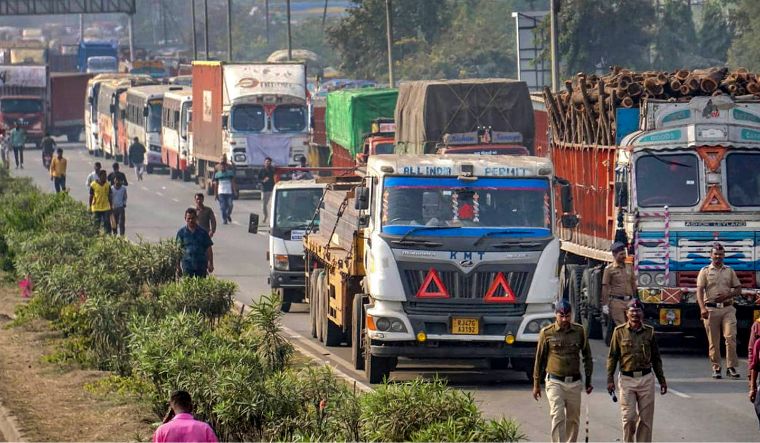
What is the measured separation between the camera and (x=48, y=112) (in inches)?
3216

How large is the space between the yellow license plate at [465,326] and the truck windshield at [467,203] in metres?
1.01

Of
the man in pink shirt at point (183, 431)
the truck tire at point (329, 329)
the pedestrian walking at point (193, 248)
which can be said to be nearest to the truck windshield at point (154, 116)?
the pedestrian walking at point (193, 248)

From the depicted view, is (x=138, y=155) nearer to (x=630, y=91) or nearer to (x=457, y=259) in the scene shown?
(x=630, y=91)

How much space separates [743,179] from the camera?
2106 cm

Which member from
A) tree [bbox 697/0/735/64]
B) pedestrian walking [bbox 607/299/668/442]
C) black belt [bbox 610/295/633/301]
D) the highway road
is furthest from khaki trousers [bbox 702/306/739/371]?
tree [bbox 697/0/735/64]

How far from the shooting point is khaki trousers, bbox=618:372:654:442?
14203 millimetres

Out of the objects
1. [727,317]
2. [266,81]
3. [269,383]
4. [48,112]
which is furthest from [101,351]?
[48,112]

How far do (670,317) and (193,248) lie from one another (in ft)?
21.2

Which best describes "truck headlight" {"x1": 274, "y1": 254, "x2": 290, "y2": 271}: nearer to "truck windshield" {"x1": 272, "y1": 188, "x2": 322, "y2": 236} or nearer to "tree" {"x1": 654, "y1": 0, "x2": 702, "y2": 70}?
"truck windshield" {"x1": 272, "y1": 188, "x2": 322, "y2": 236}

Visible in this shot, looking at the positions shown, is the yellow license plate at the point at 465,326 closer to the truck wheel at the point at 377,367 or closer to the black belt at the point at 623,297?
the truck wheel at the point at 377,367

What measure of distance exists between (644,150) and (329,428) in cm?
977

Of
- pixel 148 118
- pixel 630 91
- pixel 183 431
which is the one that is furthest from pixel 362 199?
pixel 148 118

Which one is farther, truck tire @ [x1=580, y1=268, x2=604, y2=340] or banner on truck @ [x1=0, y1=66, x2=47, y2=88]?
banner on truck @ [x1=0, y1=66, x2=47, y2=88]

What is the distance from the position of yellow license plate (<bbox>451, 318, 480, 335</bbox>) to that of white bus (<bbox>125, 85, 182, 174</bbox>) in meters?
44.6
